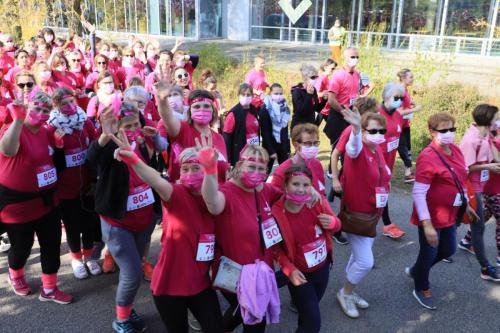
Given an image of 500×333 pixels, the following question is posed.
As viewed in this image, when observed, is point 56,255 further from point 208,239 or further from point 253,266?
point 253,266

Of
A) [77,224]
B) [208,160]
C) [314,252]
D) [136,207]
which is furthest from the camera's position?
[77,224]

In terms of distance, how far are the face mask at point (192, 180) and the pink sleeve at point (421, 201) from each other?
2198 millimetres

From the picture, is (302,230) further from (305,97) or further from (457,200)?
(305,97)

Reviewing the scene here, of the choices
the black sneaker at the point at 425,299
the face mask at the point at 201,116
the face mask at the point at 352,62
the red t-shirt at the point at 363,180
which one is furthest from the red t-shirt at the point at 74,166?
the face mask at the point at 352,62

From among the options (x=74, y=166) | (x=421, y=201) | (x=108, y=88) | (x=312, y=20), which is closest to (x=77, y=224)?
(x=74, y=166)

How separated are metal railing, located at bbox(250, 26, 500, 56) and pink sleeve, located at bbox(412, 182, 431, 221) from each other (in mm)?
12820

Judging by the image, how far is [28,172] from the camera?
152 inches

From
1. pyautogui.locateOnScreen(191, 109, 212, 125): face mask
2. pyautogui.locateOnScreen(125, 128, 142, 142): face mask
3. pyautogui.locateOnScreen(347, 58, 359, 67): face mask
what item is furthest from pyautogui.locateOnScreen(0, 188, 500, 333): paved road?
pyautogui.locateOnScreen(347, 58, 359, 67): face mask

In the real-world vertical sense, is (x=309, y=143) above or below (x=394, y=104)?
below

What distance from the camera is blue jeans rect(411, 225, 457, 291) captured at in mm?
4211

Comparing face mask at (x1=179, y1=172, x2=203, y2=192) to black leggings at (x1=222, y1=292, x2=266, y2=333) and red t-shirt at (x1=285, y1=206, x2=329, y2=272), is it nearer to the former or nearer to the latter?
red t-shirt at (x1=285, y1=206, x2=329, y2=272)

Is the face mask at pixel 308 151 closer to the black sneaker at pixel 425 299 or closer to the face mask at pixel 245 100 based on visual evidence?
the black sneaker at pixel 425 299

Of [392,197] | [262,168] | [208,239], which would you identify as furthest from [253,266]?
[392,197]

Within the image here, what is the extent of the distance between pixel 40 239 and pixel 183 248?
1.87 m
